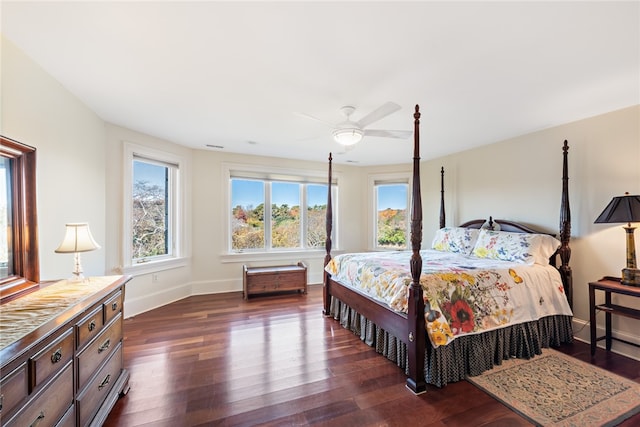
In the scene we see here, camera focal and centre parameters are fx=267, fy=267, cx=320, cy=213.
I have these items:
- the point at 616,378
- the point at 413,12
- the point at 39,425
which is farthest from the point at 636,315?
the point at 39,425

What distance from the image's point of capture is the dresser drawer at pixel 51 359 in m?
1.13

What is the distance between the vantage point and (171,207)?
171 inches

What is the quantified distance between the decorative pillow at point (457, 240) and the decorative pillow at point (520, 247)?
287 mm

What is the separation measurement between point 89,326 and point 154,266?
258cm

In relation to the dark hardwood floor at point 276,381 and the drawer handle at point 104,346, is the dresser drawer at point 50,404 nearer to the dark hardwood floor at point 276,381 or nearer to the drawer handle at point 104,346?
the drawer handle at point 104,346

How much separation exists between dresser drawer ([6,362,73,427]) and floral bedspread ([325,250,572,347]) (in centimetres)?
219

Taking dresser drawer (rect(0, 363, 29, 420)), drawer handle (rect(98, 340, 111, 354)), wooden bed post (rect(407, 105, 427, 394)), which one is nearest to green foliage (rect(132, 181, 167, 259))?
drawer handle (rect(98, 340, 111, 354))

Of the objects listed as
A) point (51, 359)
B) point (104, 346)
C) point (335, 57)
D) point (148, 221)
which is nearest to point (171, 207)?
point (148, 221)

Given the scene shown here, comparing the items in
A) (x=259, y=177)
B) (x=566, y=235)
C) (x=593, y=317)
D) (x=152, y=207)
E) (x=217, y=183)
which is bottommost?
(x=593, y=317)

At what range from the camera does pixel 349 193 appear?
5.80m

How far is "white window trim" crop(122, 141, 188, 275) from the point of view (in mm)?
3561

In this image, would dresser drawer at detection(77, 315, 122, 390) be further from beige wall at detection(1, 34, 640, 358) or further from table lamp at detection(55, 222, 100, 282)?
beige wall at detection(1, 34, 640, 358)

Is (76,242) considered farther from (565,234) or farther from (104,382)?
(565,234)

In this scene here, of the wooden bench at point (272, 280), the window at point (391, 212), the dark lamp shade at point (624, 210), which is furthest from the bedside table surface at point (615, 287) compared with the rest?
the wooden bench at point (272, 280)
